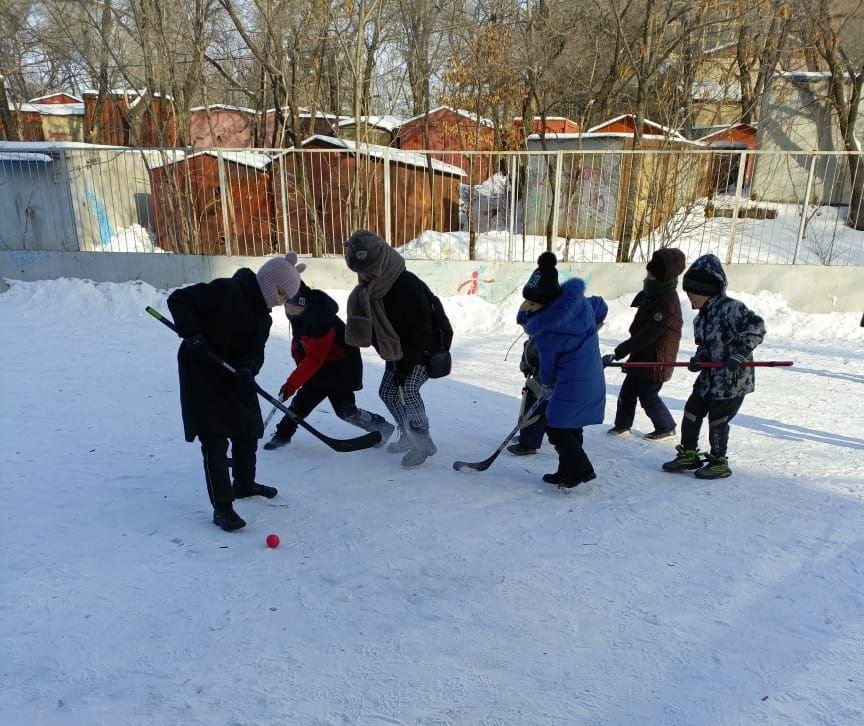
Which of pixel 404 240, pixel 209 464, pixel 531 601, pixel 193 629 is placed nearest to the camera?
pixel 193 629

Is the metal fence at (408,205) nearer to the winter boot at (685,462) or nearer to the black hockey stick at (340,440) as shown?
the black hockey stick at (340,440)

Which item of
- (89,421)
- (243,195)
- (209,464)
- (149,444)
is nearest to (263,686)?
(209,464)

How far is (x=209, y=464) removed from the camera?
320 centimetres

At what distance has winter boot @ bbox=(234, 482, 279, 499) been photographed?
139 inches

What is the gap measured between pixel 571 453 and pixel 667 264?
1.51m

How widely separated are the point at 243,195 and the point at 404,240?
2.91 metres

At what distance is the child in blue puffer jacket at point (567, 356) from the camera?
3.47 metres

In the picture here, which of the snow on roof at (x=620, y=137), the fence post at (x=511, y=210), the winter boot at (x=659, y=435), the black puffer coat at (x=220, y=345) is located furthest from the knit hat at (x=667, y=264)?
the snow on roof at (x=620, y=137)

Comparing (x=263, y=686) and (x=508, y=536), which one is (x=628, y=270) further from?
(x=263, y=686)

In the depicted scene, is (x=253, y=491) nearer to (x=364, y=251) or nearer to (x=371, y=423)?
(x=371, y=423)

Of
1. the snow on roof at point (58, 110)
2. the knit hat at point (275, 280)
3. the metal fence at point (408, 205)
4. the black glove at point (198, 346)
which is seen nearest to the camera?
the black glove at point (198, 346)

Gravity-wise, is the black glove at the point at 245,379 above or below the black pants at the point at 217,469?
above

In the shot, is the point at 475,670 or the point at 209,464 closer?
the point at 475,670

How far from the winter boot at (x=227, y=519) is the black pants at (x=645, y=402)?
2.88 metres
